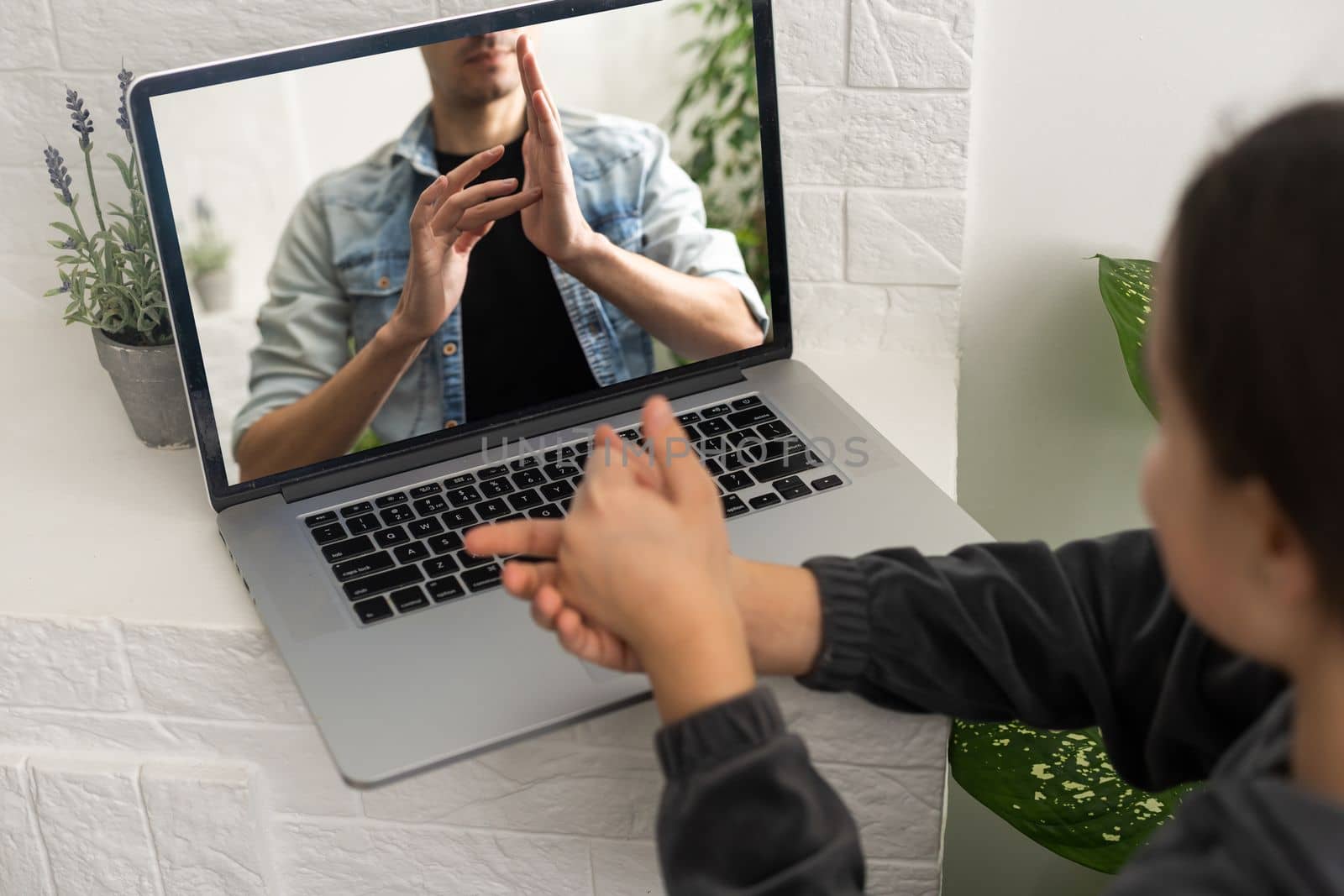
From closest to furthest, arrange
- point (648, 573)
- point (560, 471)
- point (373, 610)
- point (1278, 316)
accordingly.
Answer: point (1278, 316), point (648, 573), point (373, 610), point (560, 471)

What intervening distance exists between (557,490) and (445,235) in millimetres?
174

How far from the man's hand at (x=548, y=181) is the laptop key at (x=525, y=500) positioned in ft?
0.49

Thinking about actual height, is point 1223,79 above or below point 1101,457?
above

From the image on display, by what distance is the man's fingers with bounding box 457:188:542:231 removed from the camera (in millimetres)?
838

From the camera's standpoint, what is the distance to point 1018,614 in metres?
0.70

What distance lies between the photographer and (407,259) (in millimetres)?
835

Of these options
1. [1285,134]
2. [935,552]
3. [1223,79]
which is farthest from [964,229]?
[1285,134]

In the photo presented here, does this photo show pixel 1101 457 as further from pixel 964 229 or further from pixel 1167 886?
pixel 1167 886

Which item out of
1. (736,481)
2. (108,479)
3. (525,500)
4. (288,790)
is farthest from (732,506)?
(108,479)

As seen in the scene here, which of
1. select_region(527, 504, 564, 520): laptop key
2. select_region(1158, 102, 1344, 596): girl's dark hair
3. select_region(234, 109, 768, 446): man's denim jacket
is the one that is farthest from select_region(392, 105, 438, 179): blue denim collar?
select_region(1158, 102, 1344, 596): girl's dark hair

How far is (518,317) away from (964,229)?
1.22ft

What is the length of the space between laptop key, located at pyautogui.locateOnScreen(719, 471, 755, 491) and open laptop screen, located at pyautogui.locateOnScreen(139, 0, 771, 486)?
0.12 meters

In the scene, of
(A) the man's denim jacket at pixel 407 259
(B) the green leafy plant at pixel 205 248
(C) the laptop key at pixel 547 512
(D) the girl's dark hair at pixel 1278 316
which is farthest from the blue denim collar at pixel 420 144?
(D) the girl's dark hair at pixel 1278 316

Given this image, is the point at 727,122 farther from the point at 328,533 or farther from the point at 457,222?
the point at 328,533
